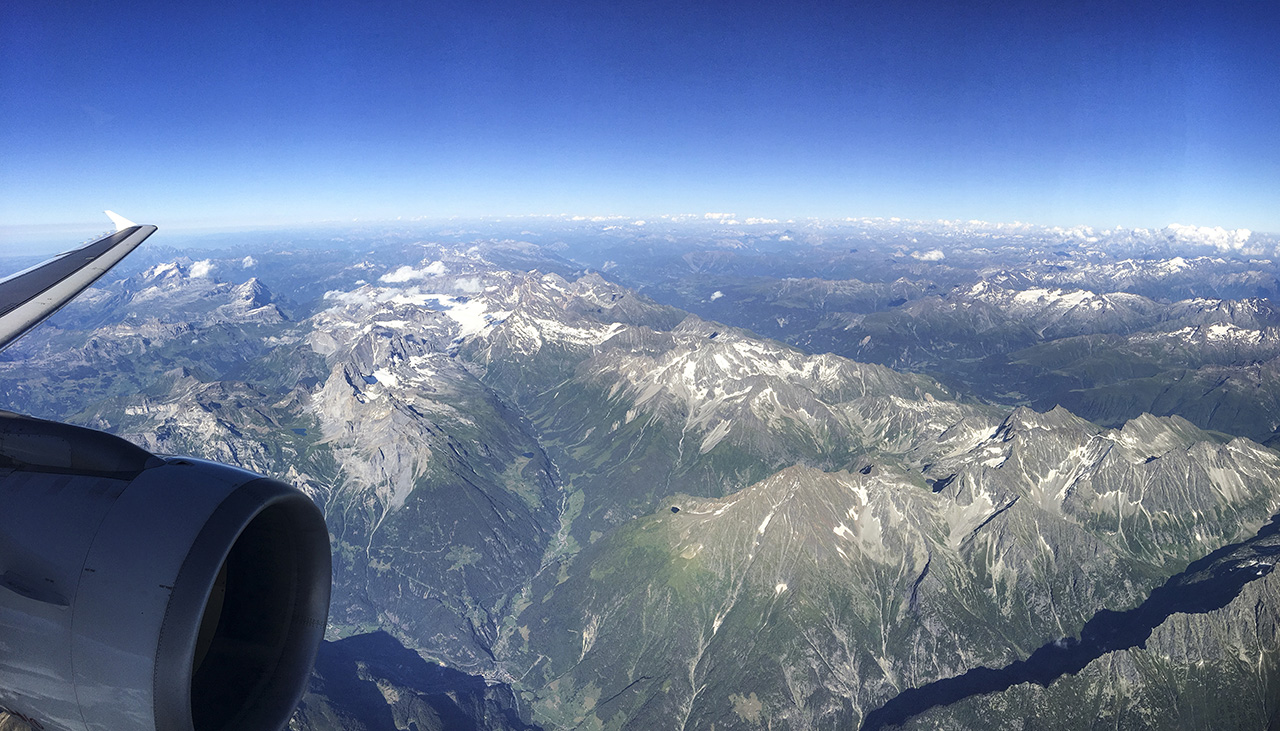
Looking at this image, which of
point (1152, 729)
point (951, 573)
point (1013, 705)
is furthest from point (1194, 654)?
point (951, 573)

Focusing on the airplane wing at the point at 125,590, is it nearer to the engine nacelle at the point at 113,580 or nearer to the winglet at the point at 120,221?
the engine nacelle at the point at 113,580

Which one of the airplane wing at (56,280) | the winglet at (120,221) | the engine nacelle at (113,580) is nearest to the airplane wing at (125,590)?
the engine nacelle at (113,580)

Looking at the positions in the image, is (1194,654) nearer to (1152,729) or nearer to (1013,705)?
(1152,729)

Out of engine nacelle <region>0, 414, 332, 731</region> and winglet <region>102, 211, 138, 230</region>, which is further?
winglet <region>102, 211, 138, 230</region>

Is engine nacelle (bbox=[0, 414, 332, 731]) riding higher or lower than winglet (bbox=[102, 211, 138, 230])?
lower

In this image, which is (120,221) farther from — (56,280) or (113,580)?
(113,580)

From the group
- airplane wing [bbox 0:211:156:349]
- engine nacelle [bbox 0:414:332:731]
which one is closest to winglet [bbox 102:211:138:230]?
airplane wing [bbox 0:211:156:349]

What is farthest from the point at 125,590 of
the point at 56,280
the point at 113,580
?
the point at 56,280

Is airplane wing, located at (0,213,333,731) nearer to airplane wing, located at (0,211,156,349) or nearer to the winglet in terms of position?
airplane wing, located at (0,211,156,349)
